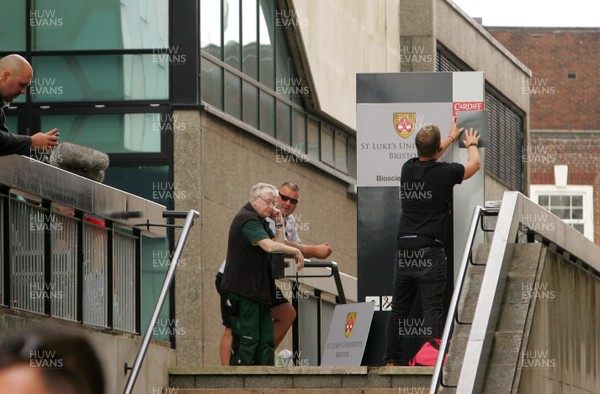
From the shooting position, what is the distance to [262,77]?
25.2 m

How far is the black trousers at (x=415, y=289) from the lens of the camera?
1305cm

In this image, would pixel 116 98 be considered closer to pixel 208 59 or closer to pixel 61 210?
pixel 208 59

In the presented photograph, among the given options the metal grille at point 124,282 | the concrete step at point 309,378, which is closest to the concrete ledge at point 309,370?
the concrete step at point 309,378

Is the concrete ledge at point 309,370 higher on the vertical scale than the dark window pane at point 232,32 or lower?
lower

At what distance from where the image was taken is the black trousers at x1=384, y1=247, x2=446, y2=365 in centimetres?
1305

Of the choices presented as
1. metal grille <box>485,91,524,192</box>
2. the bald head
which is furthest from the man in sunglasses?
metal grille <box>485,91,524,192</box>

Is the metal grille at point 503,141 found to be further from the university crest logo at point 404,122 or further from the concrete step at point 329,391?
the concrete step at point 329,391

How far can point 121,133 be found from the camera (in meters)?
22.2

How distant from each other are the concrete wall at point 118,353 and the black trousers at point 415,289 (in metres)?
1.77

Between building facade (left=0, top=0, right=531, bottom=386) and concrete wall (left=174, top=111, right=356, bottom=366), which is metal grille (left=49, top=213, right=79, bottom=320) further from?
concrete wall (left=174, top=111, right=356, bottom=366)

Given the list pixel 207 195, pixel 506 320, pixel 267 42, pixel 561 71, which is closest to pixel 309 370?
pixel 506 320

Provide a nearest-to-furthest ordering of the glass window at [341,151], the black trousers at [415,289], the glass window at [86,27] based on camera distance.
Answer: the black trousers at [415,289] < the glass window at [86,27] < the glass window at [341,151]

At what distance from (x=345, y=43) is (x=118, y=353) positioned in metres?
17.6

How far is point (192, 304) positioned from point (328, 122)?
754cm
